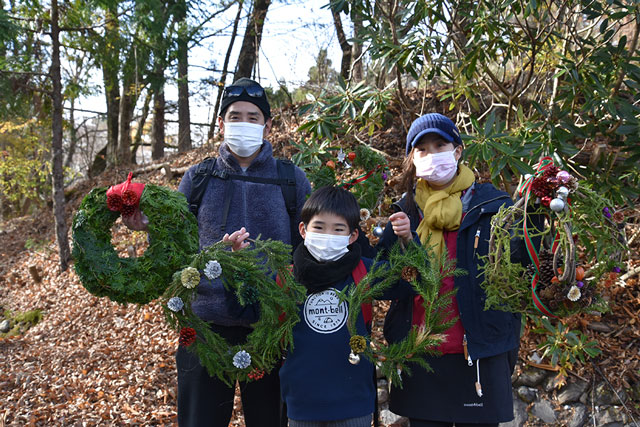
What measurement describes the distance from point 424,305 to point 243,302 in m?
0.77

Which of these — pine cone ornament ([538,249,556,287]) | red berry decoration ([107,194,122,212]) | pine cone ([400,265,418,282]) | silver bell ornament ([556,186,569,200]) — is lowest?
pine cone ([400,265,418,282])

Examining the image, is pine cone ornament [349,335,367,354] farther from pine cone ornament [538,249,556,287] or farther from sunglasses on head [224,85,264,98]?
sunglasses on head [224,85,264,98]

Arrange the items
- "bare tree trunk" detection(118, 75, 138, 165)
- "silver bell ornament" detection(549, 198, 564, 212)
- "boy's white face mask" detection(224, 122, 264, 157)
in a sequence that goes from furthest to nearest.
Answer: "bare tree trunk" detection(118, 75, 138, 165), "boy's white face mask" detection(224, 122, 264, 157), "silver bell ornament" detection(549, 198, 564, 212)

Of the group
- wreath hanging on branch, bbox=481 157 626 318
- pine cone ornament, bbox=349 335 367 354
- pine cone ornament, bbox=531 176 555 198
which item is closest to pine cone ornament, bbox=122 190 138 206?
pine cone ornament, bbox=349 335 367 354

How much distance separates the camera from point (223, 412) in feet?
7.80

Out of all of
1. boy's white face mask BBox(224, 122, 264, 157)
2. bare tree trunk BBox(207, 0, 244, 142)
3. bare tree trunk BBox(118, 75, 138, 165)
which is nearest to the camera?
boy's white face mask BBox(224, 122, 264, 157)

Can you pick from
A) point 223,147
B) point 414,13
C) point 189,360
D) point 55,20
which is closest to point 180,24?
point 55,20

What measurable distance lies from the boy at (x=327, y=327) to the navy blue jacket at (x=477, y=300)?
24 centimetres

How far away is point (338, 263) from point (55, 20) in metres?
7.30

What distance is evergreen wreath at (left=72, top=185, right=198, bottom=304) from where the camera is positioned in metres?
1.86

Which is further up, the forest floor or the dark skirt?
the dark skirt

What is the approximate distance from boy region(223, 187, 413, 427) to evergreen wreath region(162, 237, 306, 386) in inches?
4.1

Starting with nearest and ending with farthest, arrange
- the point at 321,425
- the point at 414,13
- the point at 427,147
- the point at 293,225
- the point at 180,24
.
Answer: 1. the point at 321,425
2. the point at 427,147
3. the point at 293,225
4. the point at 414,13
5. the point at 180,24

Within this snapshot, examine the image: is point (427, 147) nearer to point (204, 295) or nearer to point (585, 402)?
point (204, 295)
